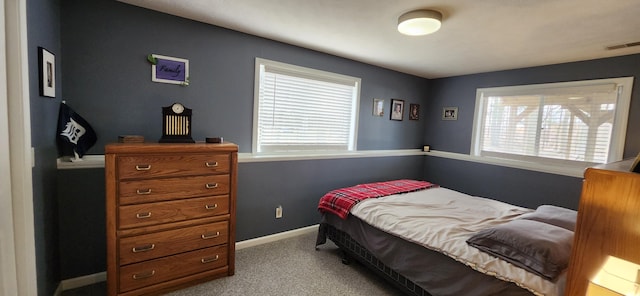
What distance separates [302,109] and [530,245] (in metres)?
2.46

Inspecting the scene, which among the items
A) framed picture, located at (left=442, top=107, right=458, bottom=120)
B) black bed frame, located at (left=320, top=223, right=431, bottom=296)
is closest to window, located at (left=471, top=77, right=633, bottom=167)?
framed picture, located at (left=442, top=107, right=458, bottom=120)

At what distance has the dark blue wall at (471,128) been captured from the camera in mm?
2842

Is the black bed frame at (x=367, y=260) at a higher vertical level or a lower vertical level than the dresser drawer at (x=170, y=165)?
lower

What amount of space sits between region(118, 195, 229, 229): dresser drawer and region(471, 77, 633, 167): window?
3.74 m

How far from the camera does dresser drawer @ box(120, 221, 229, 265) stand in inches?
74.3

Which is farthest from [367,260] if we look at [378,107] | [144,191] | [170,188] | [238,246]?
[378,107]

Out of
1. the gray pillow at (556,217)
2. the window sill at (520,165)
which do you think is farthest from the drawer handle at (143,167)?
the window sill at (520,165)

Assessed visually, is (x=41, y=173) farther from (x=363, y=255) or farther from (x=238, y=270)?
(x=363, y=255)

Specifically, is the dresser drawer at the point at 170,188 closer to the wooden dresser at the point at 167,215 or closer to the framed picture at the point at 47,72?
the wooden dresser at the point at 167,215

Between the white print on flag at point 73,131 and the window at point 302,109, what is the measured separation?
1.40 m

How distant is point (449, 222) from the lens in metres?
2.19

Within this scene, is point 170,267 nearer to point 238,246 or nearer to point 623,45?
point 238,246

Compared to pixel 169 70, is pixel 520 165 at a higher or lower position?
lower

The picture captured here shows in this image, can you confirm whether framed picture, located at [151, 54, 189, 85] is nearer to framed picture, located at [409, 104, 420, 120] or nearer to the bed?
the bed
